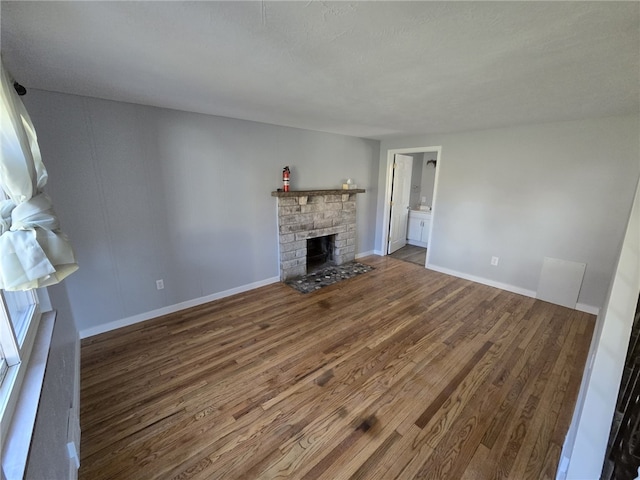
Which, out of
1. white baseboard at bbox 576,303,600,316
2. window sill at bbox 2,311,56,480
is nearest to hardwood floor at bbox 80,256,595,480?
white baseboard at bbox 576,303,600,316

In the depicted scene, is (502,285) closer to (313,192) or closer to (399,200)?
(399,200)

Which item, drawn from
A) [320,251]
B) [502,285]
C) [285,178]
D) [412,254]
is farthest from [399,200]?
[285,178]

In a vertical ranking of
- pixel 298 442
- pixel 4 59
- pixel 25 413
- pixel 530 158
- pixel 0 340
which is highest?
pixel 4 59

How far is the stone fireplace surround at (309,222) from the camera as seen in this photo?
12.0 feet

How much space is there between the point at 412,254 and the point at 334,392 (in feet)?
12.3

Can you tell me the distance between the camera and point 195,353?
227 centimetres

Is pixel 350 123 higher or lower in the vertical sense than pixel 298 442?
higher

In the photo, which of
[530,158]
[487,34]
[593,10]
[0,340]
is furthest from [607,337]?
[530,158]

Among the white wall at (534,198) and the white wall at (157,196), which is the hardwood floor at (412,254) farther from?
the white wall at (157,196)

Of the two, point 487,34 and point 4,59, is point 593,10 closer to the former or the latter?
point 487,34

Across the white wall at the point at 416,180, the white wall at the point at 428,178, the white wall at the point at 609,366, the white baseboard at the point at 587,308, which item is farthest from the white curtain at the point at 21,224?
the white wall at the point at 428,178

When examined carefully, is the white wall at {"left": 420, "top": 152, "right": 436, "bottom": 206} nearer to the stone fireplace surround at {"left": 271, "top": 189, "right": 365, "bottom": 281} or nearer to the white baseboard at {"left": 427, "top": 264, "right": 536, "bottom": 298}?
the white baseboard at {"left": 427, "top": 264, "right": 536, "bottom": 298}

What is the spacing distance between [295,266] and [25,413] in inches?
120

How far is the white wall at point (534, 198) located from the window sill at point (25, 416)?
4352 millimetres
